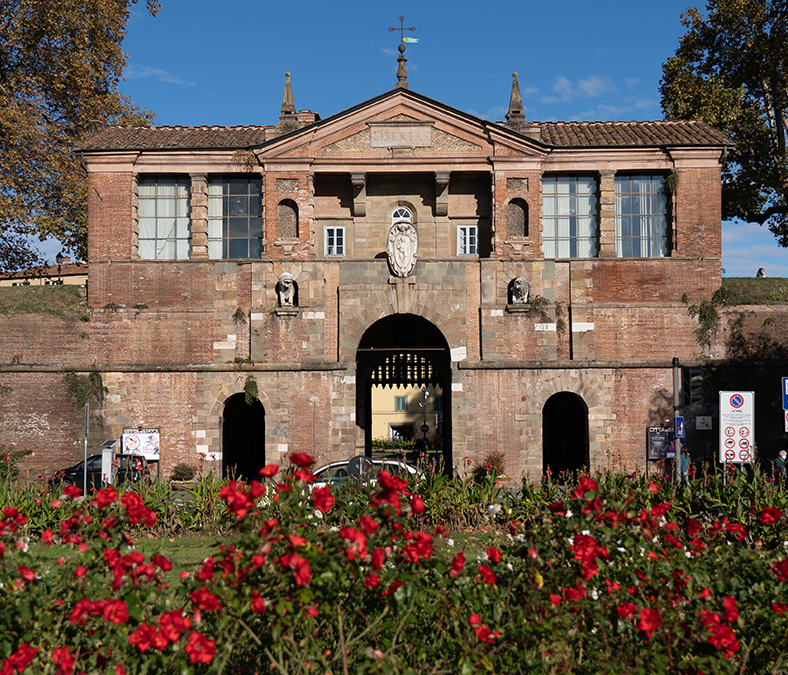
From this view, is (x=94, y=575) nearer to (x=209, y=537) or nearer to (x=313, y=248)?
(x=209, y=537)

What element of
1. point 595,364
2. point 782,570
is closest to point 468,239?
point 595,364

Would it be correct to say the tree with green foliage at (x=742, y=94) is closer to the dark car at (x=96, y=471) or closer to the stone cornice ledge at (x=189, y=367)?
the stone cornice ledge at (x=189, y=367)

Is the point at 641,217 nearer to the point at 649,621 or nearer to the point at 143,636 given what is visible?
the point at 649,621

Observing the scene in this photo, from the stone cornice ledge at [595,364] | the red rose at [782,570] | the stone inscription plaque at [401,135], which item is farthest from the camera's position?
the stone inscription plaque at [401,135]

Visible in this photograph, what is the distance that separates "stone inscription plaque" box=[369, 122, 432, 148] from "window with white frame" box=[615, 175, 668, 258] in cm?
611

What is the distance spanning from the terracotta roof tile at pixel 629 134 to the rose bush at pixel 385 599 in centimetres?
1693

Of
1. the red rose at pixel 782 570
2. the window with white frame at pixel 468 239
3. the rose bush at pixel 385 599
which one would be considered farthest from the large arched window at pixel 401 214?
the red rose at pixel 782 570

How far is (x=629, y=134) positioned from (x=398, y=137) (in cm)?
699

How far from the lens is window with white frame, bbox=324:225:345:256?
21203 millimetres

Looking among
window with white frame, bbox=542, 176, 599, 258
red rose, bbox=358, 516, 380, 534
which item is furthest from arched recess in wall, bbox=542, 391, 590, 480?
red rose, bbox=358, 516, 380, 534

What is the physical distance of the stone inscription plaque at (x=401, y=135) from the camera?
20.2 metres

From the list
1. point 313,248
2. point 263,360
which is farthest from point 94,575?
point 313,248

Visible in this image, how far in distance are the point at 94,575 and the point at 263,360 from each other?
593 inches

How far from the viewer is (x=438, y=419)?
147 ft
